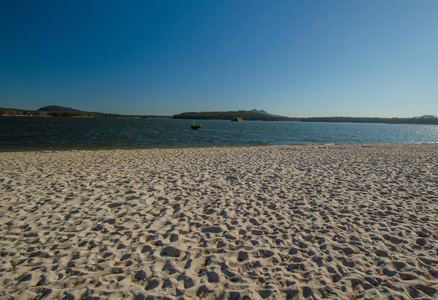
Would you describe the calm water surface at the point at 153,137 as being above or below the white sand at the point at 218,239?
above

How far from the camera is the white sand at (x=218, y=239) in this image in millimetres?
3658

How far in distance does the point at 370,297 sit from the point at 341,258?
37.3 inches

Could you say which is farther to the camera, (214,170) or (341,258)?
(214,170)

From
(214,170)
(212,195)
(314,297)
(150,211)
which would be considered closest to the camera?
(314,297)

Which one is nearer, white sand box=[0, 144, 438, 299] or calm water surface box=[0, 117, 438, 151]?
white sand box=[0, 144, 438, 299]

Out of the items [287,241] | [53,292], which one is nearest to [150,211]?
[53,292]

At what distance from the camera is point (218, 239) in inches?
199

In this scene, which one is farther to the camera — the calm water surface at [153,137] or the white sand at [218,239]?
the calm water surface at [153,137]

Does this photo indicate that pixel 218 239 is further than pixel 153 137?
No

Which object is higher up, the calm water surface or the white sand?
the calm water surface

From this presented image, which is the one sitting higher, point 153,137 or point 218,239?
point 153,137

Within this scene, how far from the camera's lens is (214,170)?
1180 centimetres

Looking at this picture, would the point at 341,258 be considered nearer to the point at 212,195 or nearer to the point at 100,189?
the point at 212,195

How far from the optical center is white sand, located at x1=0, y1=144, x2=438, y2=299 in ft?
12.0
